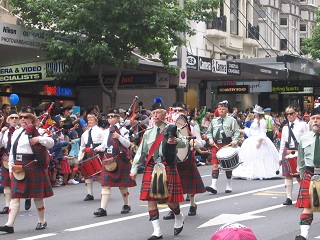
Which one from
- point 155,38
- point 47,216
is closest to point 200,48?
point 155,38

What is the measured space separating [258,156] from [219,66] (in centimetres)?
1051

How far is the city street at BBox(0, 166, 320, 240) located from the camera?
32.5 feet

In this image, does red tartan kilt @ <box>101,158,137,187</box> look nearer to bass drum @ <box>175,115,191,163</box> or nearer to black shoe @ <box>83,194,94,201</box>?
bass drum @ <box>175,115,191,163</box>

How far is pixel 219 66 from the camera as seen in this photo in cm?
2848

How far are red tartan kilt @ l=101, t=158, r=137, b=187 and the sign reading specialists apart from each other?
73.1 ft

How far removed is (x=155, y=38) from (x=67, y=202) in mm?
8939

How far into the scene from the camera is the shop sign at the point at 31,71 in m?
22.0

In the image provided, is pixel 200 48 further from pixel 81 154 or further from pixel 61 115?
pixel 81 154

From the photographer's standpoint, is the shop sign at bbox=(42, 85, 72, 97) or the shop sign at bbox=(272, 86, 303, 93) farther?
the shop sign at bbox=(272, 86, 303, 93)

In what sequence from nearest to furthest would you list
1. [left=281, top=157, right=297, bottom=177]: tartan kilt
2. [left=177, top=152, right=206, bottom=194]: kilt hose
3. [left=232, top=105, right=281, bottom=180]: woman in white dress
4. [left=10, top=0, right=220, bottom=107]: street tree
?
1. [left=177, top=152, right=206, bottom=194]: kilt hose
2. [left=281, top=157, right=297, bottom=177]: tartan kilt
3. [left=232, top=105, right=281, bottom=180]: woman in white dress
4. [left=10, top=0, right=220, bottom=107]: street tree

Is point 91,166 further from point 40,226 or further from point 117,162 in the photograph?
point 40,226

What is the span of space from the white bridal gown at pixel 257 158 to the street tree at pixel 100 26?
14.0ft

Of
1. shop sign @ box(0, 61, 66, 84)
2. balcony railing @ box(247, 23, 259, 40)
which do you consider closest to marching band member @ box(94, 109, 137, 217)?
shop sign @ box(0, 61, 66, 84)

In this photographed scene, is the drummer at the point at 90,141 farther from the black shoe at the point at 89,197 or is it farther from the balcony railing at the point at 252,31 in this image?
the balcony railing at the point at 252,31
